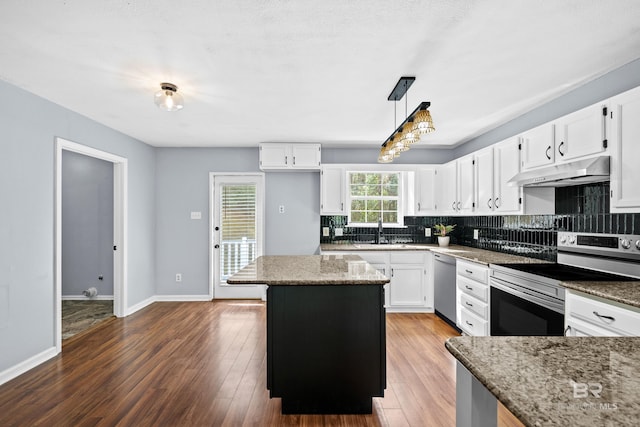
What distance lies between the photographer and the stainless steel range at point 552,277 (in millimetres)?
2258

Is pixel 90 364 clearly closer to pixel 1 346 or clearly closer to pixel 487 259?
pixel 1 346

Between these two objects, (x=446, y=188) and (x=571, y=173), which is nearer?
(x=571, y=173)

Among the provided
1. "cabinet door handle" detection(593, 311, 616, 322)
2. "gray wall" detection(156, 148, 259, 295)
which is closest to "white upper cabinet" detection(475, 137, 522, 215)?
"cabinet door handle" detection(593, 311, 616, 322)

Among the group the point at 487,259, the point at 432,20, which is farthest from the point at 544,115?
the point at 432,20

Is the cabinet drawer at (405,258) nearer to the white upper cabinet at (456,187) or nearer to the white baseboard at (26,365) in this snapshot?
the white upper cabinet at (456,187)

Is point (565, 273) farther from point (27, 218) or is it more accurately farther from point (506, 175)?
point (27, 218)

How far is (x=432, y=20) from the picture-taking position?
188 centimetres

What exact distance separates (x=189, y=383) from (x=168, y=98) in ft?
7.52

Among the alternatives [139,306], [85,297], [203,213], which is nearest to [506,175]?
[203,213]

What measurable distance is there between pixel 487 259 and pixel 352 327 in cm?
187

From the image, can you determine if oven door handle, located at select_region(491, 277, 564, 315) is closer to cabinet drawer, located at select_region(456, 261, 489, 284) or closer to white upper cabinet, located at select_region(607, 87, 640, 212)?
cabinet drawer, located at select_region(456, 261, 489, 284)

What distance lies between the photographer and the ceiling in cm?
180

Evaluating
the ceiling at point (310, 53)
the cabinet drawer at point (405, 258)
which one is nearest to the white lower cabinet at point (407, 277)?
the cabinet drawer at point (405, 258)

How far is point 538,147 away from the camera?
2.89 meters
